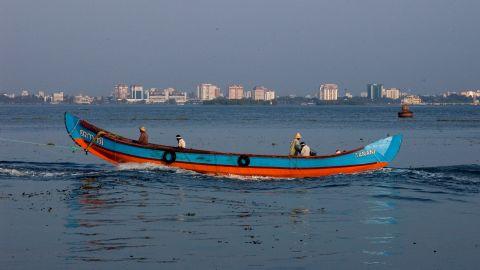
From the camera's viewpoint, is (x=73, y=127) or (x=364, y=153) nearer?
(x=364, y=153)

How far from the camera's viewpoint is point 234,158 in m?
33.0

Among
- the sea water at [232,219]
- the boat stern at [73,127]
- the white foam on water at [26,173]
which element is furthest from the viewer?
the boat stern at [73,127]

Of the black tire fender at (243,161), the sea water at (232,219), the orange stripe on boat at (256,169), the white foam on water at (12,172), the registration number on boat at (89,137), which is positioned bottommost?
the sea water at (232,219)

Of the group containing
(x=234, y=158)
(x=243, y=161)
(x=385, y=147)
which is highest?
(x=385, y=147)

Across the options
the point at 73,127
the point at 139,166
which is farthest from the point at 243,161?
the point at 73,127

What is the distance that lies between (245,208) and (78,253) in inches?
307

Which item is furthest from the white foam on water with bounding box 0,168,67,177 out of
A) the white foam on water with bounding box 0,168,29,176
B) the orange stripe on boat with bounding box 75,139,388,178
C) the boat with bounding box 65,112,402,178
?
the orange stripe on boat with bounding box 75,139,388,178

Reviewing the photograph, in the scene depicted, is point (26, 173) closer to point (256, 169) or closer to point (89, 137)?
point (89, 137)

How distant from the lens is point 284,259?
17.2 meters

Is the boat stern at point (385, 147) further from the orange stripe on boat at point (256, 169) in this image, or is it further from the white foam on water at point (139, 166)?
the white foam on water at point (139, 166)

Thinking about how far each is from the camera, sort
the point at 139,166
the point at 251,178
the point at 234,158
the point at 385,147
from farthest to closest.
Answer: the point at 385,147 < the point at 139,166 < the point at 234,158 < the point at 251,178

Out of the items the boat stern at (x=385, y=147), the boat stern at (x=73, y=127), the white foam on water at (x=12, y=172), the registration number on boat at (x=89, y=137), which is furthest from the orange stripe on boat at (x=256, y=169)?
the white foam on water at (x=12, y=172)

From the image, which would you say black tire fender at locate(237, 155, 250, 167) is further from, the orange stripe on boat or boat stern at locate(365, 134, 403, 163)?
boat stern at locate(365, 134, 403, 163)

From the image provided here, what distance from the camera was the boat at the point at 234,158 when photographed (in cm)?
3278
